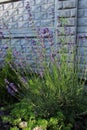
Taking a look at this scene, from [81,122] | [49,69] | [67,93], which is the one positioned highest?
[49,69]

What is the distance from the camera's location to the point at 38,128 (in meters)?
2.99

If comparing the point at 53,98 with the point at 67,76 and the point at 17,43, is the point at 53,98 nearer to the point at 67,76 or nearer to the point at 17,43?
the point at 67,76

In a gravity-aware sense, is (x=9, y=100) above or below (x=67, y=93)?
below

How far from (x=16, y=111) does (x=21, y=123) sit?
281mm

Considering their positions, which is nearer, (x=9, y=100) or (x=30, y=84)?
(x=30, y=84)

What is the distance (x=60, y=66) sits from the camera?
11.4ft

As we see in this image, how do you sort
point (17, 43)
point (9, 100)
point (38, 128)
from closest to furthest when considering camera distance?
point (38, 128) → point (9, 100) → point (17, 43)

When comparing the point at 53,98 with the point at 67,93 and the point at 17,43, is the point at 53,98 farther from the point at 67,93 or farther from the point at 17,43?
the point at 17,43

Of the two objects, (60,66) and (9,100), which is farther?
(9,100)

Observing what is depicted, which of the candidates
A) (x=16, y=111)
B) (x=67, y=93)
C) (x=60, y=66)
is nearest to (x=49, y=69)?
(x=60, y=66)

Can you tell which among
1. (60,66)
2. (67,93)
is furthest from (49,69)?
(67,93)

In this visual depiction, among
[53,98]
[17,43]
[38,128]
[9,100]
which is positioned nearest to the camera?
[38,128]

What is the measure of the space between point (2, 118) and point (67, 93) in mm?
869

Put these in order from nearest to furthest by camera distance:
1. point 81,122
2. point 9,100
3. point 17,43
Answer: point 81,122, point 9,100, point 17,43
